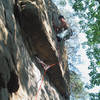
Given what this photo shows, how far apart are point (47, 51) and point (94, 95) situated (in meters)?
8.42

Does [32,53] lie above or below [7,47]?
below

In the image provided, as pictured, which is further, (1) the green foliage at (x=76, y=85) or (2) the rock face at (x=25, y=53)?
(1) the green foliage at (x=76, y=85)

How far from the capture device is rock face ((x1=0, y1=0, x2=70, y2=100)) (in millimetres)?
3787

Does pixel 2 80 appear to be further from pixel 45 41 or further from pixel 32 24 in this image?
pixel 45 41

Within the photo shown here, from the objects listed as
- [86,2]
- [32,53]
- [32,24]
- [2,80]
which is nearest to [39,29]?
[32,24]

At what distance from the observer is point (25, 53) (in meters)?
5.68

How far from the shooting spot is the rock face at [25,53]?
3.79 m

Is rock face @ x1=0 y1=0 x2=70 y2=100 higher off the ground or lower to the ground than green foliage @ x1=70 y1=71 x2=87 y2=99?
higher

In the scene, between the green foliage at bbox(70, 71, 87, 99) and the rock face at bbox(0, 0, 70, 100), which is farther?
the green foliage at bbox(70, 71, 87, 99)

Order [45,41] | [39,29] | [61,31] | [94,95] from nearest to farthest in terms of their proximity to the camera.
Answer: [39,29] < [45,41] < [61,31] < [94,95]

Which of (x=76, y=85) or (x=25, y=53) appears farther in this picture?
(x=76, y=85)

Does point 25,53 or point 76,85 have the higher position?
point 25,53

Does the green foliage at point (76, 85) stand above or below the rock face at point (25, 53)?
below

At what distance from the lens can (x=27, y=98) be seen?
477 cm
